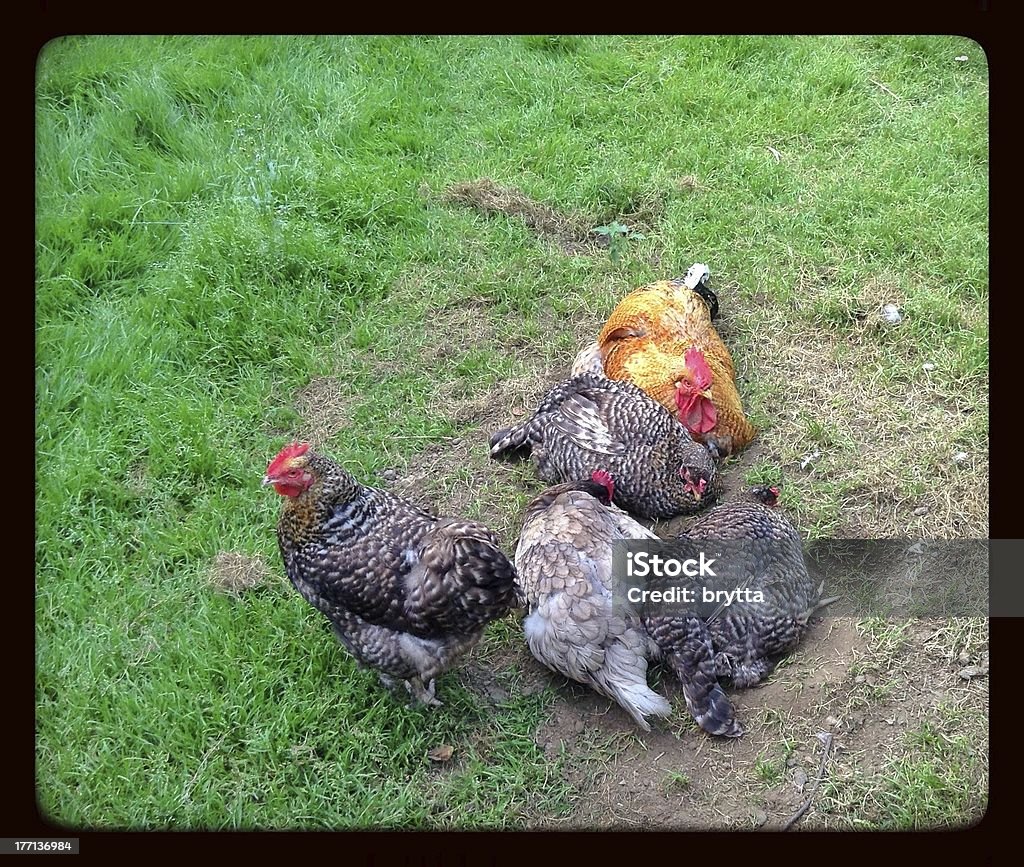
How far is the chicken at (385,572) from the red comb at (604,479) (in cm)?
62

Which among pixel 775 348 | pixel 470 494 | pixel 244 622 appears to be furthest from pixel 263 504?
pixel 775 348

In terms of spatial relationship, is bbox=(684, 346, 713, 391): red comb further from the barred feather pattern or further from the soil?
the barred feather pattern

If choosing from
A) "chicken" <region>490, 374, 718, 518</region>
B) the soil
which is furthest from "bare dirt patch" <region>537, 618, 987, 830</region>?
"chicken" <region>490, 374, 718, 518</region>

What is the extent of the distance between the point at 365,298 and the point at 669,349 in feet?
4.29

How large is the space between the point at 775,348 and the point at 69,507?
8.83 feet

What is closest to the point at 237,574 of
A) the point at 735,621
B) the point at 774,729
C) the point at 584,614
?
the point at 584,614

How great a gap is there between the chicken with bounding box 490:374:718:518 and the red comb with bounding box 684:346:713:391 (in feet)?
0.53

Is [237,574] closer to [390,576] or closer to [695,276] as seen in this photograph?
[390,576]

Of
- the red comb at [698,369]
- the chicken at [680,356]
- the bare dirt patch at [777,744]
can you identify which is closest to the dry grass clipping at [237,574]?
the bare dirt patch at [777,744]

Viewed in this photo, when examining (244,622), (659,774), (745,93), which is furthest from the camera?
(745,93)

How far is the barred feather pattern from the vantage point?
7.29ft

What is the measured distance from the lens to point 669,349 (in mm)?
3299

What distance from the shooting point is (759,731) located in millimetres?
2289
